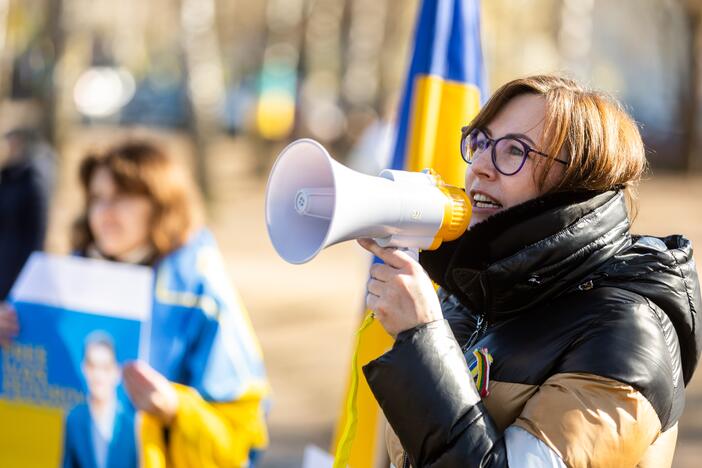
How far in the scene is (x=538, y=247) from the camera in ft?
5.41

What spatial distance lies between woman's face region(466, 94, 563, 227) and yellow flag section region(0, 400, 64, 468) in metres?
2.03

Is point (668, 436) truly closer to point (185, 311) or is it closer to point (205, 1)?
point (185, 311)

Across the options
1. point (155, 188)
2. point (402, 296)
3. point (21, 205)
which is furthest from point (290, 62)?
point (402, 296)

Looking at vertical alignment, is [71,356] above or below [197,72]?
below

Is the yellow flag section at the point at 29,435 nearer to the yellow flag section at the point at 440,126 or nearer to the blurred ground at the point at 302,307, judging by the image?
the blurred ground at the point at 302,307

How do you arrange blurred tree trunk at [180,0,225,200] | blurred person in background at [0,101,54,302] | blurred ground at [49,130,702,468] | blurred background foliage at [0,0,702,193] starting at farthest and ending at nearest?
blurred background foliage at [0,0,702,193]
blurred tree trunk at [180,0,225,200]
blurred ground at [49,130,702,468]
blurred person in background at [0,101,54,302]

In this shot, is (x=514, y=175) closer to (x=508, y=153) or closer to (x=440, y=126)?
(x=508, y=153)

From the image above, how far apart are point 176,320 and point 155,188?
0.51 metres

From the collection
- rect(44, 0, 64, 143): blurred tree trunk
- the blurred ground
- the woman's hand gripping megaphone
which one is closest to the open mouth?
the woman's hand gripping megaphone

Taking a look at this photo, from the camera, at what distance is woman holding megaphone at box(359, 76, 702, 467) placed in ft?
4.92

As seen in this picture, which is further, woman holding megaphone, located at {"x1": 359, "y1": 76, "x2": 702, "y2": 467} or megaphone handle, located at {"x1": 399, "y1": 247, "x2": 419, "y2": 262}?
megaphone handle, located at {"x1": 399, "y1": 247, "x2": 419, "y2": 262}

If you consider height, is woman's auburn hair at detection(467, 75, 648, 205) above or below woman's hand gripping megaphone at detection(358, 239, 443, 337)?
above

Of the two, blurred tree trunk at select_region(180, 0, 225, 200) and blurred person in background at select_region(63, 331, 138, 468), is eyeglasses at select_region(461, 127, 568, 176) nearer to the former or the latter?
blurred person in background at select_region(63, 331, 138, 468)

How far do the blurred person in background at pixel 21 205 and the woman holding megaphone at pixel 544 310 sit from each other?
10.8 ft
